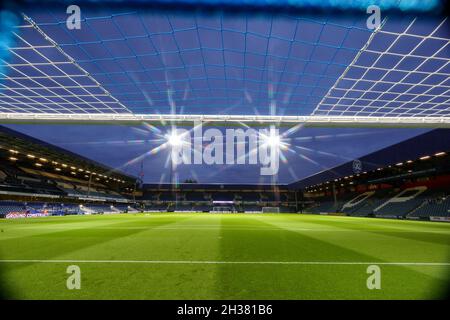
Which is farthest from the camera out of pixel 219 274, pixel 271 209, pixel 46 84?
pixel 271 209

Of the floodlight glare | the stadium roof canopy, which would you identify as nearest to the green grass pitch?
the stadium roof canopy

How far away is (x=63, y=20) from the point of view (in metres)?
5.79

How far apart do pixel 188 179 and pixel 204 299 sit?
118364 millimetres

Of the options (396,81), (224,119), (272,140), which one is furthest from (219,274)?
(272,140)

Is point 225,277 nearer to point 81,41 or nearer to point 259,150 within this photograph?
point 81,41

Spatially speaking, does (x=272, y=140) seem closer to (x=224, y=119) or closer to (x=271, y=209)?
(x=224, y=119)

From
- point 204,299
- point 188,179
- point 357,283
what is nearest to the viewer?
point 204,299

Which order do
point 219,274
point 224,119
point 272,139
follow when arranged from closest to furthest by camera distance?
point 219,274, point 224,119, point 272,139

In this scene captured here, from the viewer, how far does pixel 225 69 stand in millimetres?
8367

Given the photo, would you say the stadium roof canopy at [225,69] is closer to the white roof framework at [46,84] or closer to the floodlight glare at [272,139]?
the white roof framework at [46,84]

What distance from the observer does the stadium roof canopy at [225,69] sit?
5.91m

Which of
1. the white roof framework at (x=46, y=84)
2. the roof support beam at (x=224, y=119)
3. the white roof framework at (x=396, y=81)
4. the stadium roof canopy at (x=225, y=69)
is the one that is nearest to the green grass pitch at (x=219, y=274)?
the stadium roof canopy at (x=225, y=69)
